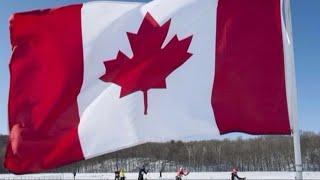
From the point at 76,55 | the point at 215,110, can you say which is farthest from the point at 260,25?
the point at 76,55

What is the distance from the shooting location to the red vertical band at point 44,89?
6949mm

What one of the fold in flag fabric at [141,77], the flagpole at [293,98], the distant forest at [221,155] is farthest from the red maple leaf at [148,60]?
the distant forest at [221,155]

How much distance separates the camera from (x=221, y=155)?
149 metres

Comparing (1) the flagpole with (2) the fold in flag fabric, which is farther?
(2) the fold in flag fabric

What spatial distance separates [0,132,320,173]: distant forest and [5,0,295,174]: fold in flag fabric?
13010 centimetres

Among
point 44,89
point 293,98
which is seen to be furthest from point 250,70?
point 44,89

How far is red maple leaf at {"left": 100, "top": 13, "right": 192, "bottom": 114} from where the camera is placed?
22.4 ft

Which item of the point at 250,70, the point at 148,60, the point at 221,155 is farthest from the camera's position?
the point at 221,155

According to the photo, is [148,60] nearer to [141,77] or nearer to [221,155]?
[141,77]

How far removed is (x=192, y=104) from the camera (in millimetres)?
6672

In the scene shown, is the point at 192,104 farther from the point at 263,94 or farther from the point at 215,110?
the point at 263,94

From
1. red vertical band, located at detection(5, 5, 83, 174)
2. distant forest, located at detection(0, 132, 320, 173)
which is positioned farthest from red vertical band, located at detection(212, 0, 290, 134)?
distant forest, located at detection(0, 132, 320, 173)

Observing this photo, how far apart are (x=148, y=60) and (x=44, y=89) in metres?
1.37

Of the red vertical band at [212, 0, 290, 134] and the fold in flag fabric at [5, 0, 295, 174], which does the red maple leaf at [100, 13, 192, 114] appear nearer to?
the fold in flag fabric at [5, 0, 295, 174]
